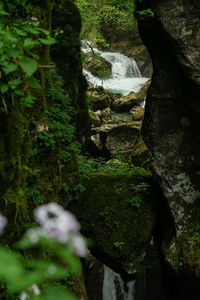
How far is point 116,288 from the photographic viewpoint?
7828mm

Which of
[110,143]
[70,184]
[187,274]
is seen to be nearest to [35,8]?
[70,184]

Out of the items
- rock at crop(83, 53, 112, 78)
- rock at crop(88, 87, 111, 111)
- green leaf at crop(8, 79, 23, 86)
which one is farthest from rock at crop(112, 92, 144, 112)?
green leaf at crop(8, 79, 23, 86)

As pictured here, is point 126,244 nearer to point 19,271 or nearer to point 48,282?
point 48,282

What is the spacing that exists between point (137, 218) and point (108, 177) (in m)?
1.08

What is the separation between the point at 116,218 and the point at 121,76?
1785 centimetres

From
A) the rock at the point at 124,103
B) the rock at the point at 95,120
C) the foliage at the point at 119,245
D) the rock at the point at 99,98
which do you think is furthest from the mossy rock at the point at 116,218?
the rock at the point at 124,103

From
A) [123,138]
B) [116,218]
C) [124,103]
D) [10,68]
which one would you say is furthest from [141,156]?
[10,68]

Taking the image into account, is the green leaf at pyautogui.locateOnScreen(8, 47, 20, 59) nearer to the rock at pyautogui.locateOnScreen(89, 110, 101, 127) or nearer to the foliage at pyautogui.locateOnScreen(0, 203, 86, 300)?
the foliage at pyautogui.locateOnScreen(0, 203, 86, 300)

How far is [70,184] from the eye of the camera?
5.00m

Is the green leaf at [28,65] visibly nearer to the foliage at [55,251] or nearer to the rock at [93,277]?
the foliage at [55,251]

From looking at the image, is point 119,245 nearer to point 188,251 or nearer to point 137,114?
point 188,251

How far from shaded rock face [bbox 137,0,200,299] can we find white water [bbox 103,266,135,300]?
3.38m

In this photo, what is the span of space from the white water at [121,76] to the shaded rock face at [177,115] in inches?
540

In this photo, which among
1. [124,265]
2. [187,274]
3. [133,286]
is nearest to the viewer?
[187,274]
